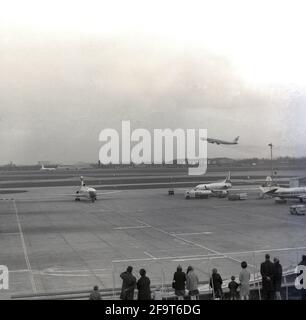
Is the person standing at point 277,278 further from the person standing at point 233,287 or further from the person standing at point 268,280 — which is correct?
the person standing at point 233,287

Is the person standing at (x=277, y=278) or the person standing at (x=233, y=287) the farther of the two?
the person standing at (x=233, y=287)

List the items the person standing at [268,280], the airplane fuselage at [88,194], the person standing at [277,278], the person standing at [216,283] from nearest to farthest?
the person standing at [268,280] < the person standing at [277,278] < the person standing at [216,283] < the airplane fuselage at [88,194]

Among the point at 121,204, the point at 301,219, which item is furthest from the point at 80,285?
the point at 121,204

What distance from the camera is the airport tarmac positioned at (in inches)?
901

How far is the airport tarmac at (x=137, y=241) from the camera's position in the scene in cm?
2289

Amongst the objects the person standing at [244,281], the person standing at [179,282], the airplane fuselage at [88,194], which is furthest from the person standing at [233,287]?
the airplane fuselage at [88,194]

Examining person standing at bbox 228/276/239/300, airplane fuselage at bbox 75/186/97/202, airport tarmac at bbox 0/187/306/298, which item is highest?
airplane fuselage at bbox 75/186/97/202

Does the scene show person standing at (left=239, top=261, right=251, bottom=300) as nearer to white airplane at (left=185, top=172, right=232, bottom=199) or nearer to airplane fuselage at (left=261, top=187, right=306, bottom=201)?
airplane fuselage at (left=261, top=187, right=306, bottom=201)

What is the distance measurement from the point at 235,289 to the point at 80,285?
9613 mm

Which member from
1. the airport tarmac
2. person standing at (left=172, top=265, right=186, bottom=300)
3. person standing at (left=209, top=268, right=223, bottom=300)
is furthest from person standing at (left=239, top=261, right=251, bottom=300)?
the airport tarmac

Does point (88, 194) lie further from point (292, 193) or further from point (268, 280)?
point (268, 280)

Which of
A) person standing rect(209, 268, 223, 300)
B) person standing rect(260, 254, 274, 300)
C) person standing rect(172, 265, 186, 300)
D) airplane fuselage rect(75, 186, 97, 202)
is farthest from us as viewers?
airplane fuselage rect(75, 186, 97, 202)
